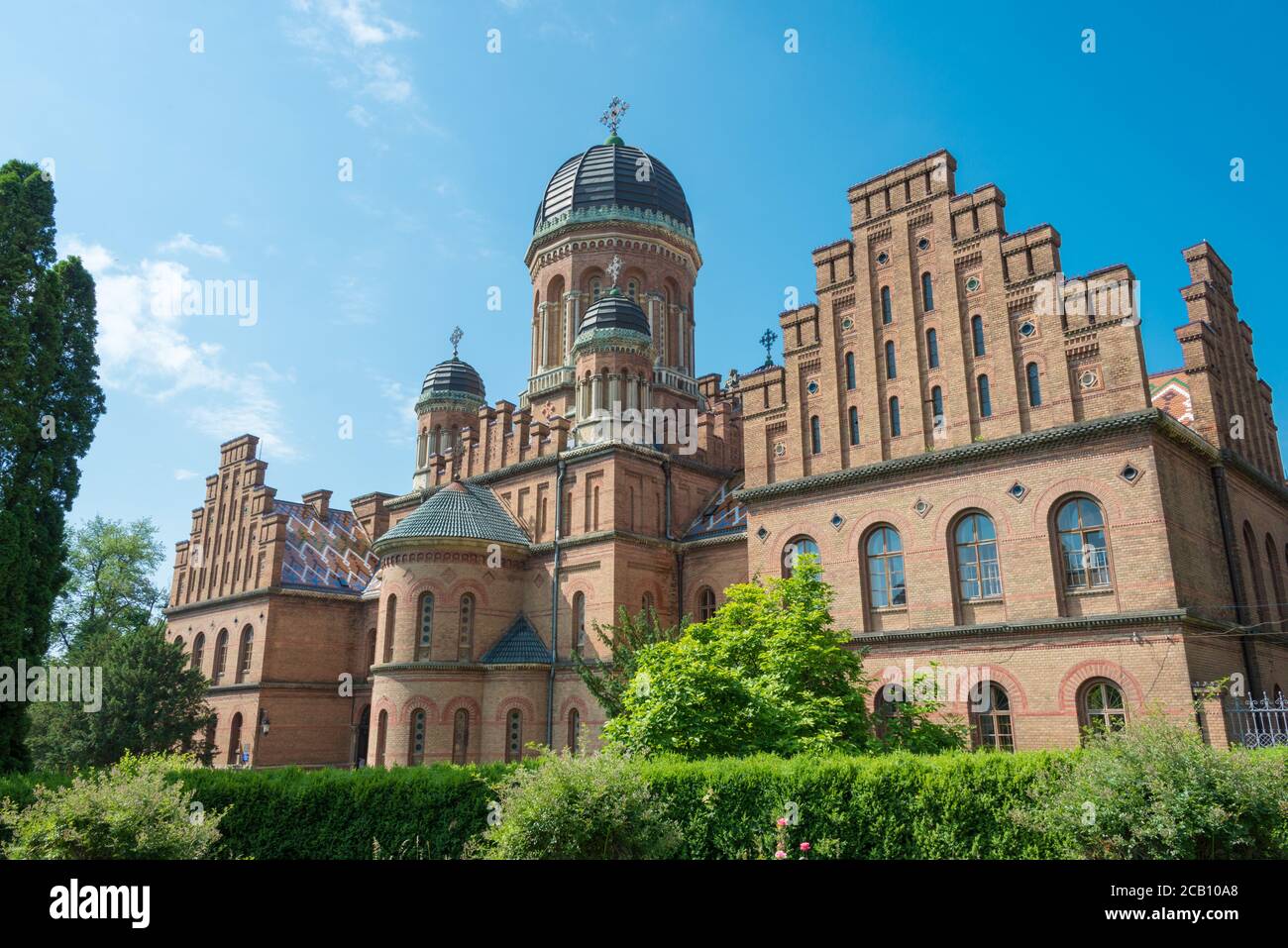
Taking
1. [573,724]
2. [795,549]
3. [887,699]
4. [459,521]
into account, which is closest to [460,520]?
[459,521]

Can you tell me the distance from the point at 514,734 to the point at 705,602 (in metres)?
8.17

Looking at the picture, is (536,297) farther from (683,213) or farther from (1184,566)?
(1184,566)

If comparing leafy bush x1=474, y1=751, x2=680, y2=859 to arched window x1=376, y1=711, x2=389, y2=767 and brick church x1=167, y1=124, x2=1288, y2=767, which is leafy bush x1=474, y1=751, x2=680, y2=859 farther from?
arched window x1=376, y1=711, x2=389, y2=767

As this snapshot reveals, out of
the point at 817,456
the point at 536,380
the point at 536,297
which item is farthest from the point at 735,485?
the point at 536,297

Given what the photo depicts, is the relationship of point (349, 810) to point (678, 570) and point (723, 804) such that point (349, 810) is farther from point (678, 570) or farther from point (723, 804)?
point (678, 570)

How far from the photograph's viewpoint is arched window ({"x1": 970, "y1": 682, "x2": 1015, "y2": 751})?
2156 centimetres

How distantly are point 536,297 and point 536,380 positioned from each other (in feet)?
15.9

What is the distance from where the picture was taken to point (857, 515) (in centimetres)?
2541

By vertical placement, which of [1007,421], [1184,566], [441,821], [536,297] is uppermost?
[536,297]

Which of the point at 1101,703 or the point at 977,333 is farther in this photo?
the point at 977,333
